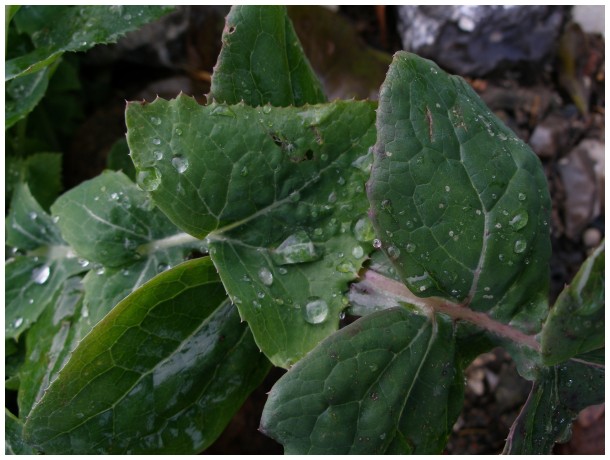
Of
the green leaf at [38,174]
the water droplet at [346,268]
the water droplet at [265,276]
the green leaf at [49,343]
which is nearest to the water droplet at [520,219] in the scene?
the water droplet at [346,268]

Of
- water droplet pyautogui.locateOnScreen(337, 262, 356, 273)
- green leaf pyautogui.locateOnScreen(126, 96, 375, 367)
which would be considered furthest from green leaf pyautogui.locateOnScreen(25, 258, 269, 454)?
water droplet pyautogui.locateOnScreen(337, 262, 356, 273)

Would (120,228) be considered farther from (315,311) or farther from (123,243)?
(315,311)

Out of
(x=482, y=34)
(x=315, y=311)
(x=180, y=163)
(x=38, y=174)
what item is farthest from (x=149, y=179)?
(x=482, y=34)

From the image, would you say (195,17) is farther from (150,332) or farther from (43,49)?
(150,332)

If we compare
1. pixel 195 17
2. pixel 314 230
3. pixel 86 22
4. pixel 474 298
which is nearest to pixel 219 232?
pixel 314 230

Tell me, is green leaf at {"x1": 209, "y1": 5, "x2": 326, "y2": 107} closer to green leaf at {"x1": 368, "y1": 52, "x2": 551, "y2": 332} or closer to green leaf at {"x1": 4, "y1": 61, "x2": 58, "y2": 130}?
green leaf at {"x1": 368, "y1": 52, "x2": 551, "y2": 332}

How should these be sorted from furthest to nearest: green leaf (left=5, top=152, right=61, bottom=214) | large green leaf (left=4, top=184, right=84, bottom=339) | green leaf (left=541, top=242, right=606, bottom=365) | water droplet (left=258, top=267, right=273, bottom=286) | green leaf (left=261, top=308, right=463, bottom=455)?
green leaf (left=5, top=152, right=61, bottom=214) < large green leaf (left=4, top=184, right=84, bottom=339) < water droplet (left=258, top=267, right=273, bottom=286) < green leaf (left=261, top=308, right=463, bottom=455) < green leaf (left=541, top=242, right=606, bottom=365)
